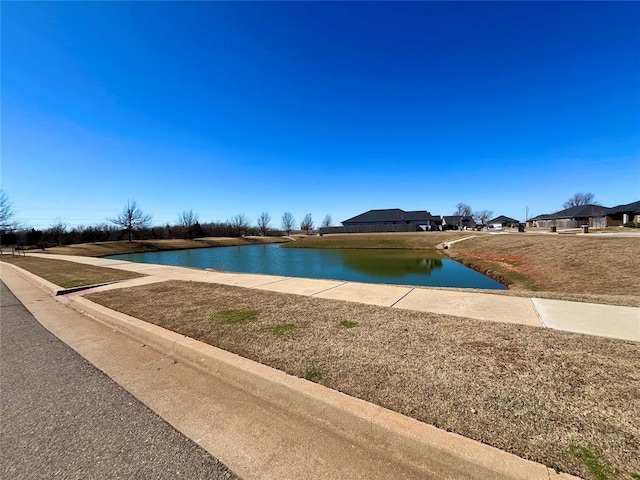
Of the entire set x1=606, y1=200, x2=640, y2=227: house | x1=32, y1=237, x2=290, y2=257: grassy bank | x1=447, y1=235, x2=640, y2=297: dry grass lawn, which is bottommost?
x1=447, y1=235, x2=640, y2=297: dry grass lawn

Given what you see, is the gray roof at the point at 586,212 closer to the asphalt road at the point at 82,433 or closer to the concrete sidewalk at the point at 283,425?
the concrete sidewalk at the point at 283,425

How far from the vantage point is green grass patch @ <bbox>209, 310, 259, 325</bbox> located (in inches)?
202

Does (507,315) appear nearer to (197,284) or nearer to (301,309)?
(301,309)

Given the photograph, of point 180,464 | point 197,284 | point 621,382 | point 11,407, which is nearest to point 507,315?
point 621,382

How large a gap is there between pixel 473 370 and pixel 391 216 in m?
71.1

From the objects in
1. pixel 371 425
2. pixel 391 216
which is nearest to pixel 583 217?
pixel 391 216

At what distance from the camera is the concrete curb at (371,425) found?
1.94 metres

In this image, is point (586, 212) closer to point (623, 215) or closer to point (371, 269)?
point (623, 215)

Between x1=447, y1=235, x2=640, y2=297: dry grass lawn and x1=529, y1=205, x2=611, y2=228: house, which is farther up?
x1=529, y1=205, x2=611, y2=228: house

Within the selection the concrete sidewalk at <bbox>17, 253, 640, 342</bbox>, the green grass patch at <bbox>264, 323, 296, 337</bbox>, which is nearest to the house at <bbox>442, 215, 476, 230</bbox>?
the concrete sidewalk at <bbox>17, 253, 640, 342</bbox>

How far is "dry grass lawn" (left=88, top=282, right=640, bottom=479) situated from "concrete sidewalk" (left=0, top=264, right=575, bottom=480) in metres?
0.18

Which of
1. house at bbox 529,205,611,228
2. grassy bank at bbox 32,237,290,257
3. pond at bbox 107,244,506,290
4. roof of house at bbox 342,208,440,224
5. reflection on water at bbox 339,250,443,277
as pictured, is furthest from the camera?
roof of house at bbox 342,208,440,224

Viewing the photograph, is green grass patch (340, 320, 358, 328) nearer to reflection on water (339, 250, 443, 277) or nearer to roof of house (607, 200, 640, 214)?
reflection on water (339, 250, 443, 277)

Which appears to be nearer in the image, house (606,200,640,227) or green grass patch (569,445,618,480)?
green grass patch (569,445,618,480)
